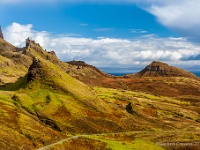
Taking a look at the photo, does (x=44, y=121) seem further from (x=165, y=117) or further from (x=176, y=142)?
(x=165, y=117)

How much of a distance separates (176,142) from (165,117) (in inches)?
2182

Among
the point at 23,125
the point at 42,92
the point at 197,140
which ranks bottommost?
the point at 197,140

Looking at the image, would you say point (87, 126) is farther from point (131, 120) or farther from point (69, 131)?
point (131, 120)

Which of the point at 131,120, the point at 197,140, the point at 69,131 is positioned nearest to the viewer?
the point at 69,131

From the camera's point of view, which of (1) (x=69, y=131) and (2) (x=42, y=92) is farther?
(2) (x=42, y=92)

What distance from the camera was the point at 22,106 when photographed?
124m

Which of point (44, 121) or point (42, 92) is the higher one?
point (42, 92)

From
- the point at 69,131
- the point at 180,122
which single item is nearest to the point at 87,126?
the point at 69,131

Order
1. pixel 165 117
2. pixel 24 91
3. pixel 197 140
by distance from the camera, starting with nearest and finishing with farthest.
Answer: pixel 197 140, pixel 24 91, pixel 165 117

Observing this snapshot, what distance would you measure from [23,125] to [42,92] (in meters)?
40.5

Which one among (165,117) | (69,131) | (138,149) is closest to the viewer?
(138,149)

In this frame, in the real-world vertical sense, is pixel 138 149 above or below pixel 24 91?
below

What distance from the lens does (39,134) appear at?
97.5m

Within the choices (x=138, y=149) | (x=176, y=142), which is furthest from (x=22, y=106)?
(x=176, y=142)
